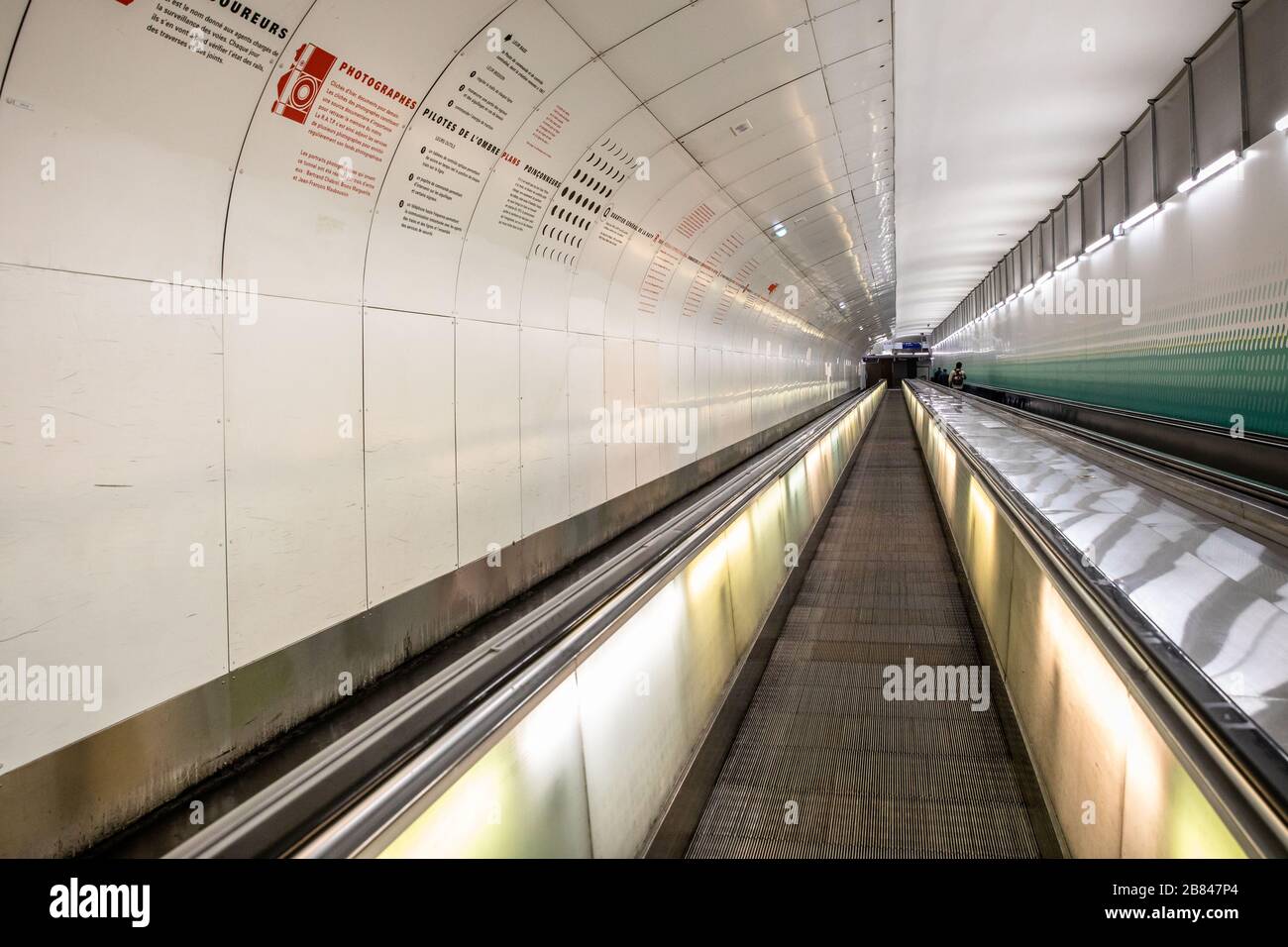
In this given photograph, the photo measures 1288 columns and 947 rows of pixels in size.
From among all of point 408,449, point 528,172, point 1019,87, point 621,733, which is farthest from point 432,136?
point 1019,87

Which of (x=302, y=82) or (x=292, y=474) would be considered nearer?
(x=302, y=82)

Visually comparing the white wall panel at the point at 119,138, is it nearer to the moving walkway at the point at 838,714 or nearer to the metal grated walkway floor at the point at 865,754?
the moving walkway at the point at 838,714

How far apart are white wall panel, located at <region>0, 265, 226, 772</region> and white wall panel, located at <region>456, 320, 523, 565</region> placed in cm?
230

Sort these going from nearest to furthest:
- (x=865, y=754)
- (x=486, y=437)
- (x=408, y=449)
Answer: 1. (x=865, y=754)
2. (x=408, y=449)
3. (x=486, y=437)

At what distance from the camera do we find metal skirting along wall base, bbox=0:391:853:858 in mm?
3113

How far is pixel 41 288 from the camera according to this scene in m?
3.04

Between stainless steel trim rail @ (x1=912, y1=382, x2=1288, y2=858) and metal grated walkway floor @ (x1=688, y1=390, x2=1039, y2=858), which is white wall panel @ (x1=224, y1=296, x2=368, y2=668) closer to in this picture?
metal grated walkway floor @ (x1=688, y1=390, x2=1039, y2=858)

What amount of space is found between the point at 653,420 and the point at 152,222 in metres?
7.44

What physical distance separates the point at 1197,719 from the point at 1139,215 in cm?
1199

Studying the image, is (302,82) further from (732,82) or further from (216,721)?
(732,82)

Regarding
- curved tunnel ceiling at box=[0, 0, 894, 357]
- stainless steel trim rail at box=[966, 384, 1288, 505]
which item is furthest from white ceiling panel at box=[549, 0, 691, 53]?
stainless steel trim rail at box=[966, 384, 1288, 505]

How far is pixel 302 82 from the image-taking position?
385cm
